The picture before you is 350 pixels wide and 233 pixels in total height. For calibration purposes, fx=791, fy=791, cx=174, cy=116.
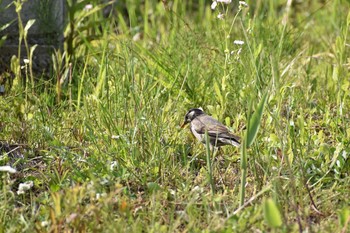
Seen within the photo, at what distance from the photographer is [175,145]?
4.00 meters

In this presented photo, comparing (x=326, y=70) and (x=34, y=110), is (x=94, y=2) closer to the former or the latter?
(x=34, y=110)

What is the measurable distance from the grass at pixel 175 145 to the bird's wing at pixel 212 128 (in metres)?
0.11

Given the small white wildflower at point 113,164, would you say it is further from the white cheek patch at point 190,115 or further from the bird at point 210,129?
the white cheek patch at point 190,115

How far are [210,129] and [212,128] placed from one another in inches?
0.6

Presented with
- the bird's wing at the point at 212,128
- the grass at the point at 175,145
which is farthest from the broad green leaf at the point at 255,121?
the bird's wing at the point at 212,128

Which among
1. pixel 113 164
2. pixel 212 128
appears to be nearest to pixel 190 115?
pixel 212 128

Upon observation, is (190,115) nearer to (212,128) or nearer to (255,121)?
(212,128)

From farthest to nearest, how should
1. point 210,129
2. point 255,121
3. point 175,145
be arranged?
point 210,129, point 175,145, point 255,121

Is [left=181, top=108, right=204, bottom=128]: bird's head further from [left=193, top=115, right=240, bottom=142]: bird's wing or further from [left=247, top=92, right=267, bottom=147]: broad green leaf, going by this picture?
[left=247, top=92, right=267, bottom=147]: broad green leaf

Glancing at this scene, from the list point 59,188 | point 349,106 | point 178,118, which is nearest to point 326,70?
point 349,106

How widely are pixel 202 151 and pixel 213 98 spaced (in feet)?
2.22

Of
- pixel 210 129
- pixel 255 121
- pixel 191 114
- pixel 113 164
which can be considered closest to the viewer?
pixel 255 121

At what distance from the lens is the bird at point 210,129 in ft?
13.2

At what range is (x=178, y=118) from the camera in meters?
4.50
